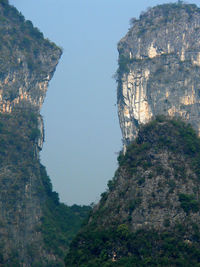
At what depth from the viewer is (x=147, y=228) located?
157 feet

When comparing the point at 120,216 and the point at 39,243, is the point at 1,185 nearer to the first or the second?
the point at 39,243

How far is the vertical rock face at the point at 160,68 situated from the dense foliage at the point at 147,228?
78.8 ft

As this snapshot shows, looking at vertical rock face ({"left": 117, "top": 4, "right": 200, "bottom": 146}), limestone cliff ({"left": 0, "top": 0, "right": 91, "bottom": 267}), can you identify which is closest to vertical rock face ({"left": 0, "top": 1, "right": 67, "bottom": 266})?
limestone cliff ({"left": 0, "top": 0, "right": 91, "bottom": 267})

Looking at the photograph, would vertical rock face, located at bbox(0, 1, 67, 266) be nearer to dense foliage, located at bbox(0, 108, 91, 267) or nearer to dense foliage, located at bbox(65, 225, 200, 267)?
dense foliage, located at bbox(0, 108, 91, 267)

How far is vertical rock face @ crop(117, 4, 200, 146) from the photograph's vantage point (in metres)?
83.3

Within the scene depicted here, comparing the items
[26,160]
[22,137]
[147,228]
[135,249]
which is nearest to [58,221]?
[26,160]

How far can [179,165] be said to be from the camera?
53.8 m

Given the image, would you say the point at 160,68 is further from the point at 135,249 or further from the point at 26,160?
the point at 135,249

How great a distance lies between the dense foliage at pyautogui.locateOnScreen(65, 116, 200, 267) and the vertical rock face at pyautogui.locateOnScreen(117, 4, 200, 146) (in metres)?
24.0

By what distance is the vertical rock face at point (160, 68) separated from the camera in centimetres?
8331

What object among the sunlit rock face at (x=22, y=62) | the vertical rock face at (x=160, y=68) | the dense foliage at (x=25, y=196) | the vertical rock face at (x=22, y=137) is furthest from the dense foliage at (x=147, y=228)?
the sunlit rock face at (x=22, y=62)

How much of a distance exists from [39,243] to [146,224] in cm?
2612

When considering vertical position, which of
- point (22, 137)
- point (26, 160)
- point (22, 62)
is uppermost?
point (22, 62)

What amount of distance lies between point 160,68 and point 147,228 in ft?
135
